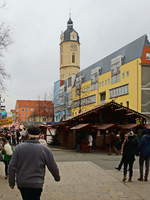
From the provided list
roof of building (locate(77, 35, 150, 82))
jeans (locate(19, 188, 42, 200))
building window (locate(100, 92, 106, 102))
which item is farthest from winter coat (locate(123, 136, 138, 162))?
building window (locate(100, 92, 106, 102))

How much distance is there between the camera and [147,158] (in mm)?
11578

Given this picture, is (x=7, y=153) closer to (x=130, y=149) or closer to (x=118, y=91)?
(x=130, y=149)

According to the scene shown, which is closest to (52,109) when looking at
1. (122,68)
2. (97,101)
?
(97,101)

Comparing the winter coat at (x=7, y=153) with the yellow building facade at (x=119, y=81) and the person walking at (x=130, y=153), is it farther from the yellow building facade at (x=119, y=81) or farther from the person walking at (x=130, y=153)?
the yellow building facade at (x=119, y=81)

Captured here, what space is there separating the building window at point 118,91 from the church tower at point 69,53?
56.3 metres

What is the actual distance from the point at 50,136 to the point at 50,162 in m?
34.9


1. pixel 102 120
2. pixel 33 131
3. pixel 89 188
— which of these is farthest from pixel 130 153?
pixel 102 120

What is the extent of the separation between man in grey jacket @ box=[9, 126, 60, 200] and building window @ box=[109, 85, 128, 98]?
63135 mm

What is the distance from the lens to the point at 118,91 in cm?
7156

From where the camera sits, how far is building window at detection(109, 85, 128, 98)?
68188 mm

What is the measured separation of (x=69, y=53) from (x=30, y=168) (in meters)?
129

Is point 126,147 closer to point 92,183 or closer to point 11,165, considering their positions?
point 92,183

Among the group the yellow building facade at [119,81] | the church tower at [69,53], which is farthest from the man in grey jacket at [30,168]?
the church tower at [69,53]

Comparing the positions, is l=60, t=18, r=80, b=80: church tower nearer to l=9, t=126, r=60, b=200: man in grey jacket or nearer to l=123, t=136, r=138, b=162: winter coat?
l=123, t=136, r=138, b=162: winter coat
